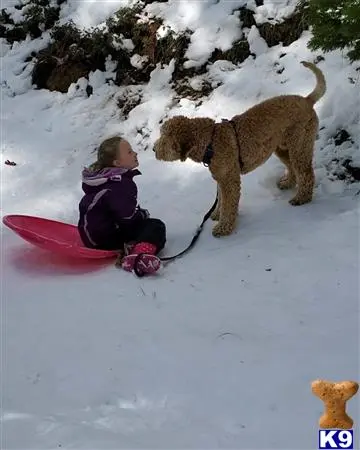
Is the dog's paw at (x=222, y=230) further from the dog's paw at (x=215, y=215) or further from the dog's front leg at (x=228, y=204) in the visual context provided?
the dog's paw at (x=215, y=215)

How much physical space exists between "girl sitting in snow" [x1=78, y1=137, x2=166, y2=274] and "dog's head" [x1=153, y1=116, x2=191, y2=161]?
1.07 feet

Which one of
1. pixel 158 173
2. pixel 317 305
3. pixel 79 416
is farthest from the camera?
pixel 158 173

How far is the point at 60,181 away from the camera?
623 centimetres

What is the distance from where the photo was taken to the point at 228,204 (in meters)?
4.48

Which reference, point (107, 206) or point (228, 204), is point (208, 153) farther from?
point (107, 206)

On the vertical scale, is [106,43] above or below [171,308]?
above

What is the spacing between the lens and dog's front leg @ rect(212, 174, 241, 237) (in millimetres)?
4445

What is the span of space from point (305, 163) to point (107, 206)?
5.64 ft

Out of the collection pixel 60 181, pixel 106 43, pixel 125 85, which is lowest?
Result: pixel 60 181

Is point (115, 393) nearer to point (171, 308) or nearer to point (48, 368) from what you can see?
point (48, 368)

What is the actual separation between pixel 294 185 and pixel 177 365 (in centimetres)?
256

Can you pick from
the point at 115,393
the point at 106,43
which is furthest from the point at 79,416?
the point at 106,43

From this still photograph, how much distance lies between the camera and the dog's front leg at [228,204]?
4445 millimetres

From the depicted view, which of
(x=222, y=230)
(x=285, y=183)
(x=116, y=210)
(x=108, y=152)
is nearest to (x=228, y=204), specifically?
(x=222, y=230)
